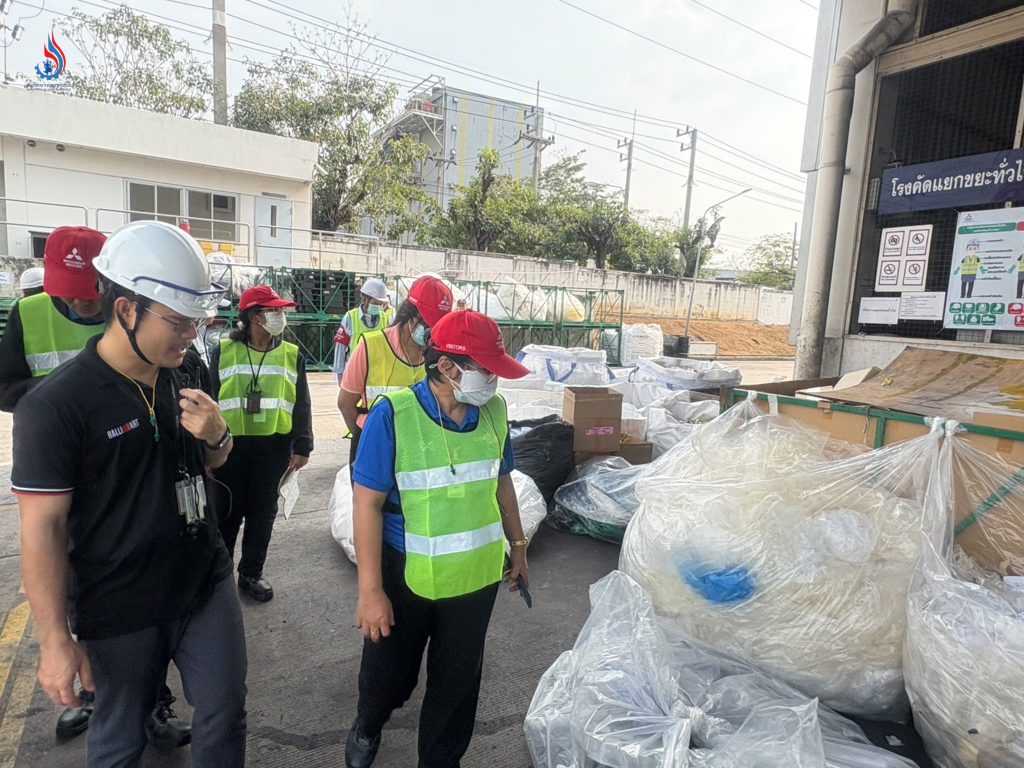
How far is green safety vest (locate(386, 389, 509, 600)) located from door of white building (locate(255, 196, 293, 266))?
14.5m

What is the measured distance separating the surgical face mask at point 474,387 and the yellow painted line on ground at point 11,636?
7.28 ft

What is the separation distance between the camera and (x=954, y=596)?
208 centimetres

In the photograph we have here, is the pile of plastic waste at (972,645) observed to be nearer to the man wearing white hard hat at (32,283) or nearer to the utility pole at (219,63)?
the man wearing white hard hat at (32,283)

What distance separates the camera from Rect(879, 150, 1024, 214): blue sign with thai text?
12.7ft

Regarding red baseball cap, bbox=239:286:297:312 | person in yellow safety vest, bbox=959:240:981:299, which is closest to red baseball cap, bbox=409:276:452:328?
red baseball cap, bbox=239:286:297:312

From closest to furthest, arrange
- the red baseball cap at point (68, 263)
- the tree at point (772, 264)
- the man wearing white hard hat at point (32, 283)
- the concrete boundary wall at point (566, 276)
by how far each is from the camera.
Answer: the red baseball cap at point (68, 263)
the man wearing white hard hat at point (32, 283)
the concrete boundary wall at point (566, 276)
the tree at point (772, 264)

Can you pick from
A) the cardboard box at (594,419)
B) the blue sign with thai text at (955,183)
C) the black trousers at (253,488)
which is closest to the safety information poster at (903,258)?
the blue sign with thai text at (955,183)

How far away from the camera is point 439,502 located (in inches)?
67.6

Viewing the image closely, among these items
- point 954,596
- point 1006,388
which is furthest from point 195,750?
point 1006,388

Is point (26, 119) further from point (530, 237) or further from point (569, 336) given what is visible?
point (530, 237)

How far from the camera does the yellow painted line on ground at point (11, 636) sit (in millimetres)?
2451

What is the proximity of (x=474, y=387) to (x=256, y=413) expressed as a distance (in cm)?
160

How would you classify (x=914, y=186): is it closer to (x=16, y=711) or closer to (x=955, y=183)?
(x=955, y=183)

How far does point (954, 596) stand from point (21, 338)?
361 centimetres
